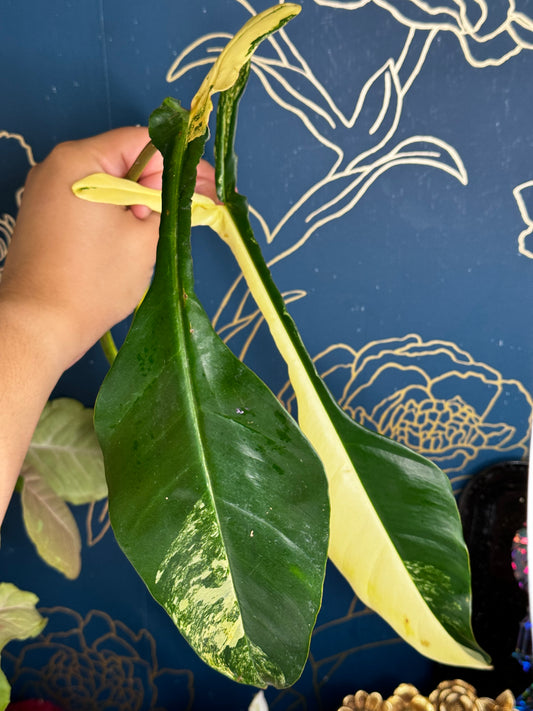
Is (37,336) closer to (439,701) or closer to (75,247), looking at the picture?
(75,247)

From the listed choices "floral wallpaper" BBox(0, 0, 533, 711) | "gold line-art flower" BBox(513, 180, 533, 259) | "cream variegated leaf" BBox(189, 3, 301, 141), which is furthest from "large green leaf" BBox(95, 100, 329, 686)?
"gold line-art flower" BBox(513, 180, 533, 259)

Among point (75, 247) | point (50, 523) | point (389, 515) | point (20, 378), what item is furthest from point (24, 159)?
point (389, 515)

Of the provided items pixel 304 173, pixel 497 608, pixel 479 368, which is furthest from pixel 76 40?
pixel 497 608

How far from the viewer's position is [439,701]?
637mm

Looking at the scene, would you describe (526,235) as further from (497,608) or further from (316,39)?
(497,608)

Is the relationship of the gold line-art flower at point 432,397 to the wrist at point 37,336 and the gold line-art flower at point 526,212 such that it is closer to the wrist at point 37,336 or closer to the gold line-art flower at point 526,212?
the gold line-art flower at point 526,212

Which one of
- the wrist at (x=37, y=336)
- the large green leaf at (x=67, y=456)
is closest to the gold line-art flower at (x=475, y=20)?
the wrist at (x=37, y=336)

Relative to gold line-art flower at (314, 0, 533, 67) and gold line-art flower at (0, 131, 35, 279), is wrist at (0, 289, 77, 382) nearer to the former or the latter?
gold line-art flower at (0, 131, 35, 279)

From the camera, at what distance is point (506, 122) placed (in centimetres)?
58

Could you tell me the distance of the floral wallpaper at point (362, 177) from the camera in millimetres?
570

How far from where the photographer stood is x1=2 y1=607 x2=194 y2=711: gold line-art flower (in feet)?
2.78

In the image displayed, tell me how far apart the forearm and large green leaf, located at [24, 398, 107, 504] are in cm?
17

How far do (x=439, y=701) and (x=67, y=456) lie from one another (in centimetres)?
47

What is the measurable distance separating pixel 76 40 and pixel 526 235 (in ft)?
1.56
